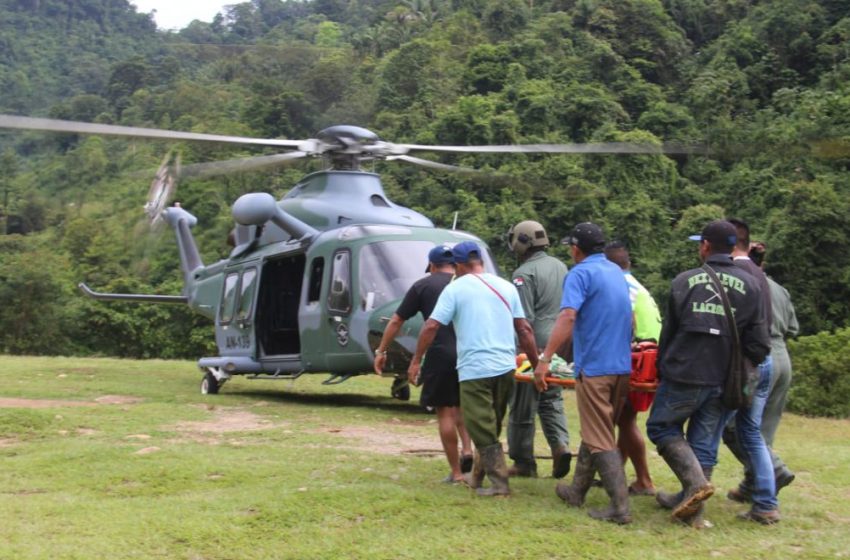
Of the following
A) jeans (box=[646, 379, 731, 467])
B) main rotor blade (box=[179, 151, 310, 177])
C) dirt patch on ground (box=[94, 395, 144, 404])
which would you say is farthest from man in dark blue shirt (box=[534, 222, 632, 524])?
dirt patch on ground (box=[94, 395, 144, 404])

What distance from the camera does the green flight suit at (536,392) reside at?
21.5ft

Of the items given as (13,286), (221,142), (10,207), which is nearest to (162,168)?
(221,142)

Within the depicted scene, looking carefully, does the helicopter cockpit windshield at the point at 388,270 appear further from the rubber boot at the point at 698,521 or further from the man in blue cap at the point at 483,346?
the rubber boot at the point at 698,521

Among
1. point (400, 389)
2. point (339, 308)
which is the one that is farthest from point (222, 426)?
point (400, 389)

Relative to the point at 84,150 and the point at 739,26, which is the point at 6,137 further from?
the point at 739,26

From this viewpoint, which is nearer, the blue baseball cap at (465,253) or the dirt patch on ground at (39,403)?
the blue baseball cap at (465,253)

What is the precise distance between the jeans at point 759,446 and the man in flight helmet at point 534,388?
4.25 feet

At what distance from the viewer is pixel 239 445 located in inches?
315

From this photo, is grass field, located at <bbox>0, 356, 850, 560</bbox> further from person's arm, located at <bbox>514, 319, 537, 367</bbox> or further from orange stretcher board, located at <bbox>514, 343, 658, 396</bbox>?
person's arm, located at <bbox>514, 319, 537, 367</bbox>

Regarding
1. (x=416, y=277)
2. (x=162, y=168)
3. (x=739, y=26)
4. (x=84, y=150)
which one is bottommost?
(x=416, y=277)

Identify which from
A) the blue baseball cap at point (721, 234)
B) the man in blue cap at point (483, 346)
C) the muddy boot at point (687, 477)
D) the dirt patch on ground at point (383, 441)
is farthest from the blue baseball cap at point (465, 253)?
the dirt patch on ground at point (383, 441)

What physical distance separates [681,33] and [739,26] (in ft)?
11.1

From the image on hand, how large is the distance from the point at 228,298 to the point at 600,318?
944cm

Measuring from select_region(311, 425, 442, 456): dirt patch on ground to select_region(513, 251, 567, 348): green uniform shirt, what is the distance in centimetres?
152
